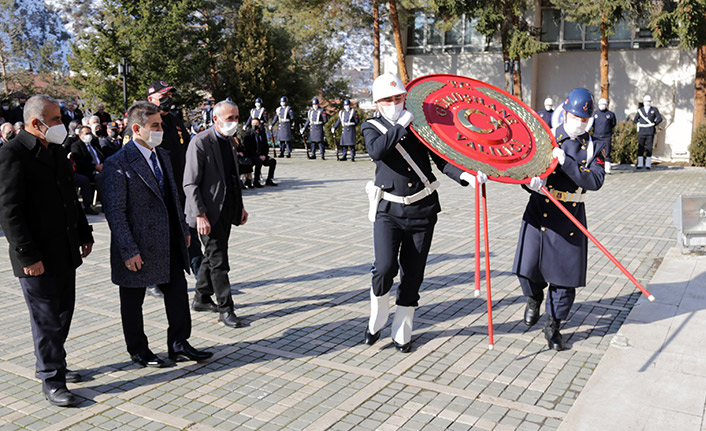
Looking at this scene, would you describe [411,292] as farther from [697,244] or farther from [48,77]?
[48,77]

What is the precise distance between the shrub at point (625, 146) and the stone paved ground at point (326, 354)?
12896 mm

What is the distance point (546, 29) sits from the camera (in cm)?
2778

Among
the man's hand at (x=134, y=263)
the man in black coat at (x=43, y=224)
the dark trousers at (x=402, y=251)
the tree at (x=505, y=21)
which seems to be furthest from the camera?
the tree at (x=505, y=21)

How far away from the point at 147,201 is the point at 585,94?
309 centimetres

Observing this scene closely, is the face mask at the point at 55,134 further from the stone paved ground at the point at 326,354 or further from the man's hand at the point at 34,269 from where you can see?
the stone paved ground at the point at 326,354

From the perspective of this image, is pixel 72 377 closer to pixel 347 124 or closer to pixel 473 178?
pixel 473 178

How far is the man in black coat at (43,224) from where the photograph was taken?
3.81m

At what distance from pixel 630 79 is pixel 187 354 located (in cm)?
2546

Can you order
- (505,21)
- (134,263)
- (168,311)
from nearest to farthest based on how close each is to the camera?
(134,263), (168,311), (505,21)

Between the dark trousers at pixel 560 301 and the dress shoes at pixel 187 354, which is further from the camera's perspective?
the dark trousers at pixel 560 301

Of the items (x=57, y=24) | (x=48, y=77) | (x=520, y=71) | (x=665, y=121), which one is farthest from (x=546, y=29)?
(x=57, y=24)

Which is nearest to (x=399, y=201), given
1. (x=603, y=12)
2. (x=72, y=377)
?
(x=72, y=377)

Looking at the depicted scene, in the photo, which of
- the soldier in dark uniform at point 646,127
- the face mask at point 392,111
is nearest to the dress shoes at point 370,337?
the face mask at point 392,111

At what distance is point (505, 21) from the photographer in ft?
80.5
